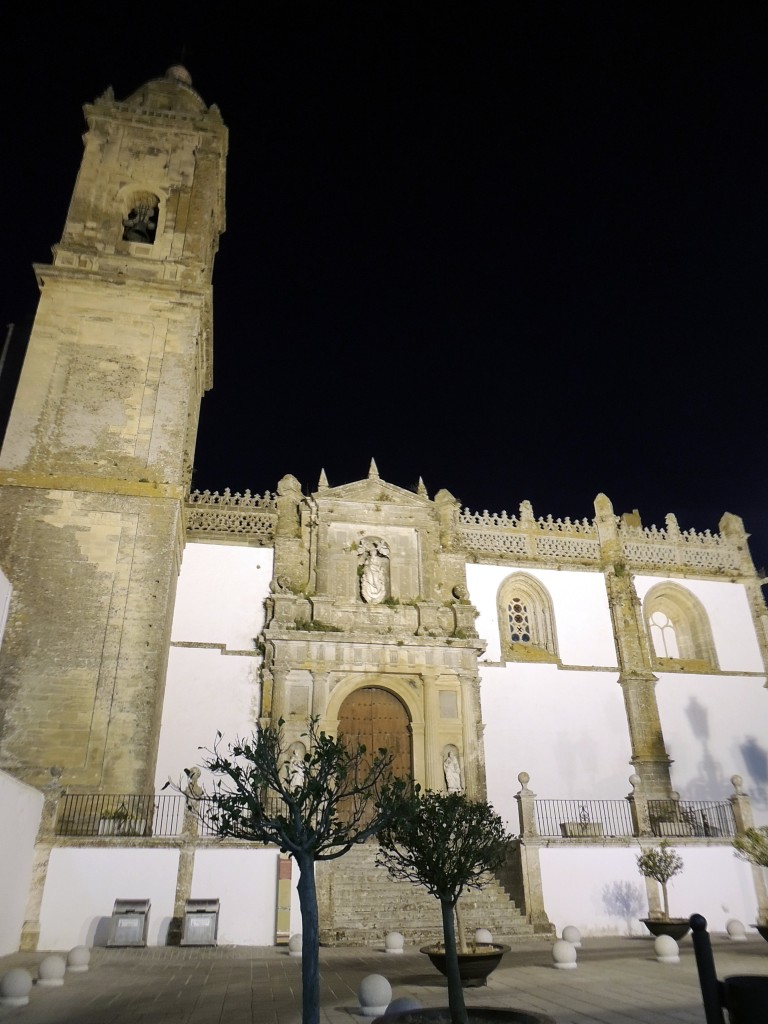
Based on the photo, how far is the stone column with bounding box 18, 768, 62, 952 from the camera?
39.1 ft

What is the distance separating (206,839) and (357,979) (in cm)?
472

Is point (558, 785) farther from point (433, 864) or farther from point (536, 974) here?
point (433, 864)

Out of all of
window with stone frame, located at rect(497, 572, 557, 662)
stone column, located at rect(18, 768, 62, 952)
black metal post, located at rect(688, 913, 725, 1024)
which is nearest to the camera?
black metal post, located at rect(688, 913, 725, 1024)

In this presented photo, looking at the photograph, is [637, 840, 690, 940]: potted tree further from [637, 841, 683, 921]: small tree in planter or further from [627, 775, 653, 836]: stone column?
[627, 775, 653, 836]: stone column

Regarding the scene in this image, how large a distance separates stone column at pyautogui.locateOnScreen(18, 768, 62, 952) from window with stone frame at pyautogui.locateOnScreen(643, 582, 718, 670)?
55.5 feet

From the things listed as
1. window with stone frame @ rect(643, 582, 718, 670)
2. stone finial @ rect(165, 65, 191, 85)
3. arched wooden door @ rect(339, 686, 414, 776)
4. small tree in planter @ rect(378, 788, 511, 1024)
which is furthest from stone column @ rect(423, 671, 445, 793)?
stone finial @ rect(165, 65, 191, 85)

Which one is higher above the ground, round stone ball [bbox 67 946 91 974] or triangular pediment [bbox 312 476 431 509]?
triangular pediment [bbox 312 476 431 509]

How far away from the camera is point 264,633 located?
1834 cm

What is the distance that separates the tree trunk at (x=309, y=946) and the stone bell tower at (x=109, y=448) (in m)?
9.08

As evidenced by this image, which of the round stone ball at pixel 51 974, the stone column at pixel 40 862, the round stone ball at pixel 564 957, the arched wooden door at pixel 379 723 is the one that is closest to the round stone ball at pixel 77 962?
the round stone ball at pixel 51 974

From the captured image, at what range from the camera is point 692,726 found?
2031 centimetres

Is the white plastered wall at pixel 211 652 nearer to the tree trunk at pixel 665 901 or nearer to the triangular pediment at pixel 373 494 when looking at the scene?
the triangular pediment at pixel 373 494

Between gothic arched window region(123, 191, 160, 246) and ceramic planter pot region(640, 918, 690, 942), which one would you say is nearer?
ceramic planter pot region(640, 918, 690, 942)

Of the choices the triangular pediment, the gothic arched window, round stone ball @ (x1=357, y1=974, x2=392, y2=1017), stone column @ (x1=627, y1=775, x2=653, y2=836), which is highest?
the gothic arched window
